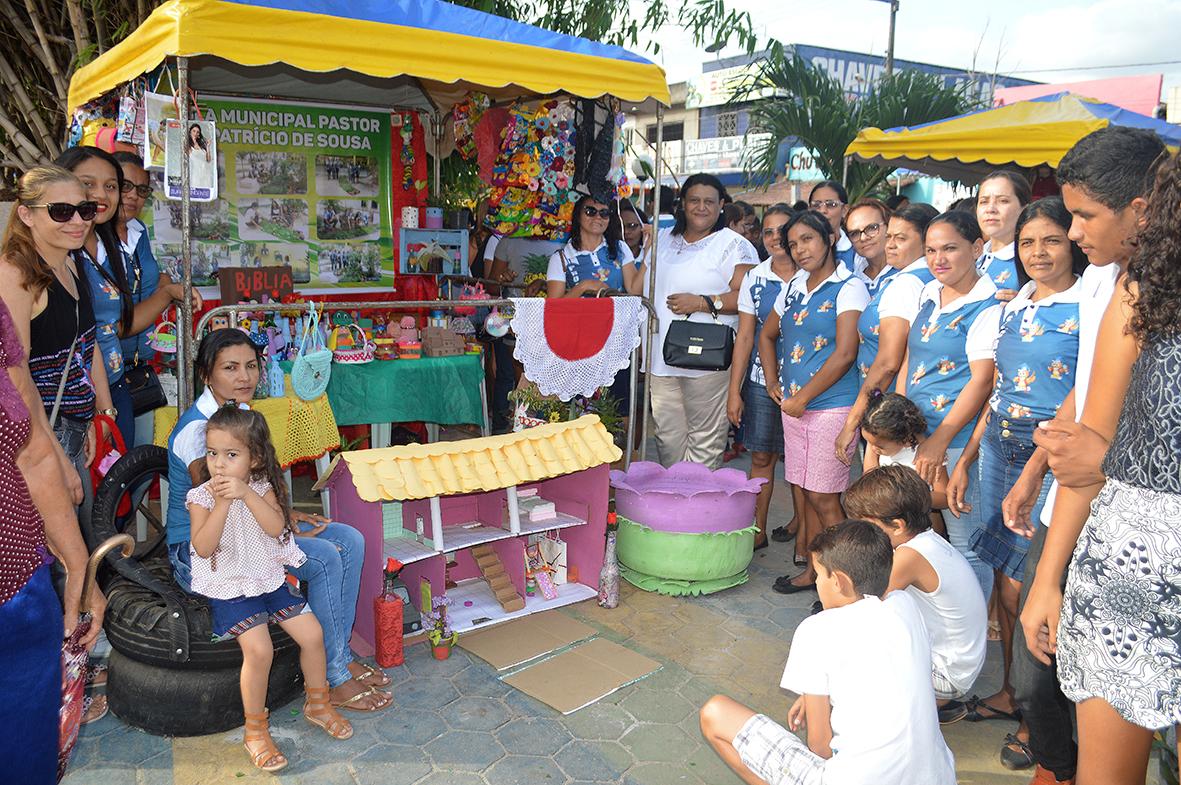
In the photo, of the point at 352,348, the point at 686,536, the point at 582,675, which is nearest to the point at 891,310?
the point at 686,536

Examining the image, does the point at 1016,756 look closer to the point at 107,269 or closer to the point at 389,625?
the point at 389,625

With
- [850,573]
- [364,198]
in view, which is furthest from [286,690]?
[364,198]

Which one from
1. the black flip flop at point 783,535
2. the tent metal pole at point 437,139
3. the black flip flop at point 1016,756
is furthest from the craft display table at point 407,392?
the black flip flop at point 1016,756

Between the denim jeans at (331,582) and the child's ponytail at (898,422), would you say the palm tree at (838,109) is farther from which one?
the denim jeans at (331,582)

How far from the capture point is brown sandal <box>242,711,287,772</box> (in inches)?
117

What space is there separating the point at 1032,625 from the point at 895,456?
5.65ft

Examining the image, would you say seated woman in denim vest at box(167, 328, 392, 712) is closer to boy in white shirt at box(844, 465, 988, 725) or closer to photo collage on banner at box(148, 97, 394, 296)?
boy in white shirt at box(844, 465, 988, 725)

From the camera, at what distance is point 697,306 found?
5.02 meters

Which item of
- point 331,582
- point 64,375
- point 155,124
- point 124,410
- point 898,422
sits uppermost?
point 155,124

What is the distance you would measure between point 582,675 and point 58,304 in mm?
2437

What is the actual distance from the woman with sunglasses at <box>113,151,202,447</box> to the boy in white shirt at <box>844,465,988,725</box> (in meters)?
3.00

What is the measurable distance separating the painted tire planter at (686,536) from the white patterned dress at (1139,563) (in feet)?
8.59

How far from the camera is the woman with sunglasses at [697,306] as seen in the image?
16.5 ft

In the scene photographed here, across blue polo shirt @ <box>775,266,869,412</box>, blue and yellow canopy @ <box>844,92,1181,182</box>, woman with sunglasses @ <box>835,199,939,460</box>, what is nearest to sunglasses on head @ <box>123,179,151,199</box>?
blue polo shirt @ <box>775,266,869,412</box>
